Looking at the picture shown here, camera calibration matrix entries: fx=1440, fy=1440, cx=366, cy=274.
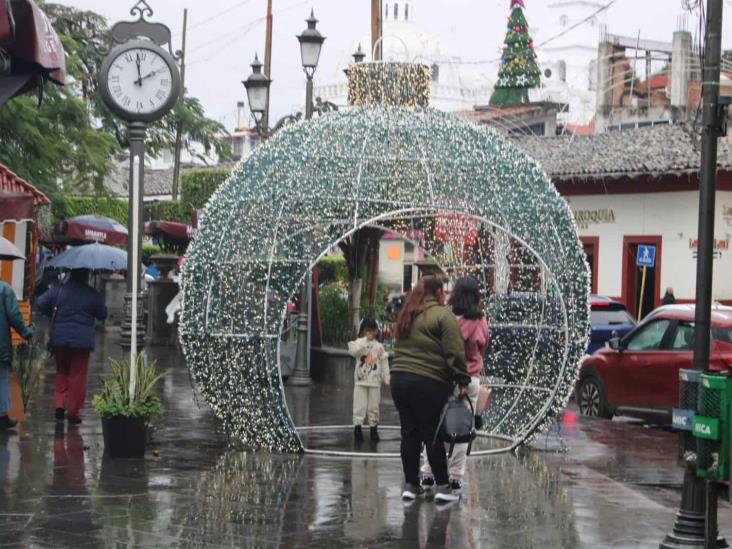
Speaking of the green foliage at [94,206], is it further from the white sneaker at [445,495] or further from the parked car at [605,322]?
the white sneaker at [445,495]

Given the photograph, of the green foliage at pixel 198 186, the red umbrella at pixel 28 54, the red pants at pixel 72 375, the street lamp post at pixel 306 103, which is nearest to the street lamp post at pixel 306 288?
the street lamp post at pixel 306 103

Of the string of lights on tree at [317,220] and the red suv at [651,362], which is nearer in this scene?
the string of lights on tree at [317,220]

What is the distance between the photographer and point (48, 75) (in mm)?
9008

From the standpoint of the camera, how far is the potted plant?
39.8 ft

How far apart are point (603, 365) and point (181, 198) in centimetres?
2983

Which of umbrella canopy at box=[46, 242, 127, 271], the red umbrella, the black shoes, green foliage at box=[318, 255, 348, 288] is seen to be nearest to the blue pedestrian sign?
green foliage at box=[318, 255, 348, 288]

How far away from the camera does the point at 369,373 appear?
1386 cm

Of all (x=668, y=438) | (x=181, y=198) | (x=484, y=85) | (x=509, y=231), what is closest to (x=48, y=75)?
(x=509, y=231)

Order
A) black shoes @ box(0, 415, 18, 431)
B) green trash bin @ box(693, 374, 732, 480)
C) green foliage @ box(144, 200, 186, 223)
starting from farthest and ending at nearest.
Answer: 1. green foliage @ box(144, 200, 186, 223)
2. black shoes @ box(0, 415, 18, 431)
3. green trash bin @ box(693, 374, 732, 480)

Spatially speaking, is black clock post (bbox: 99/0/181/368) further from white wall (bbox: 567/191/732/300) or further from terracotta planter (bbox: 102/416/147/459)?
white wall (bbox: 567/191/732/300)

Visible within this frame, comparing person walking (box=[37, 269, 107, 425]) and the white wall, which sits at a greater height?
the white wall

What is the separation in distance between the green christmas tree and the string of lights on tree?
164ft

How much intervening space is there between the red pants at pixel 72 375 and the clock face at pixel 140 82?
2.55 meters

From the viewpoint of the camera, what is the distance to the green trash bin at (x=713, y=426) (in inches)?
322
